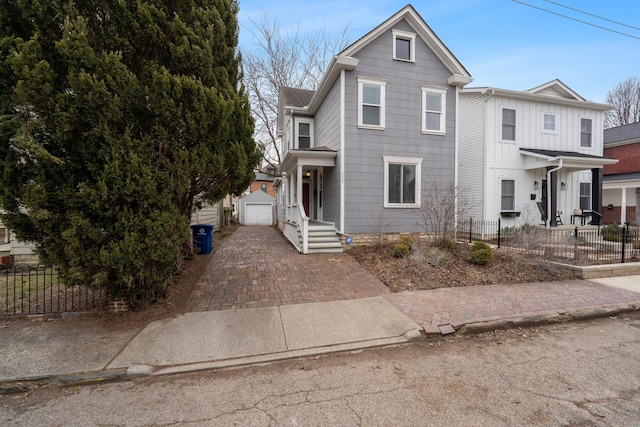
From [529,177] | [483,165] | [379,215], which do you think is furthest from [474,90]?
[379,215]

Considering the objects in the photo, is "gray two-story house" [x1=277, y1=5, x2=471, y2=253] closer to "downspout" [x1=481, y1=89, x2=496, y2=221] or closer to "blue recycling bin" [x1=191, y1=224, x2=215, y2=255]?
"downspout" [x1=481, y1=89, x2=496, y2=221]

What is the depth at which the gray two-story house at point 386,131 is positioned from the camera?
9586 millimetres

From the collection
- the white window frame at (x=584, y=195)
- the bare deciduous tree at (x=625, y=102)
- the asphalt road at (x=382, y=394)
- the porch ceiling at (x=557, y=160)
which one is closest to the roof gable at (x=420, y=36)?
the porch ceiling at (x=557, y=160)

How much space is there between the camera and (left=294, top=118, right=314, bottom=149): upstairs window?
45.2 feet

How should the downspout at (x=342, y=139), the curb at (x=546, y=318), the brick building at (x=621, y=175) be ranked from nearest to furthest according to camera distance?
the curb at (x=546, y=318), the downspout at (x=342, y=139), the brick building at (x=621, y=175)

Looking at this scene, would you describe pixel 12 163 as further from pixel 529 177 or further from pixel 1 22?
pixel 529 177

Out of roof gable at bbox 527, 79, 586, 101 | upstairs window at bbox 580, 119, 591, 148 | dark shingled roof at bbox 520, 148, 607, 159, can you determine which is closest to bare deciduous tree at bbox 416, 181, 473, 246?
dark shingled roof at bbox 520, 148, 607, 159

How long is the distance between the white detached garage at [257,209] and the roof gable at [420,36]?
16.9m

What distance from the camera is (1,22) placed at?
11.7 ft

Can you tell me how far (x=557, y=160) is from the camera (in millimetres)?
11219

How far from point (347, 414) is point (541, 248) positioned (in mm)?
7992

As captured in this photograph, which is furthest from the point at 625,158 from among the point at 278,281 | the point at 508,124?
the point at 278,281

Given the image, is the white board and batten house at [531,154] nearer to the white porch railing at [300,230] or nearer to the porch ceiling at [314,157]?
the porch ceiling at [314,157]

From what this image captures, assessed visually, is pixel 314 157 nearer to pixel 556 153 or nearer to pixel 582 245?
pixel 582 245
